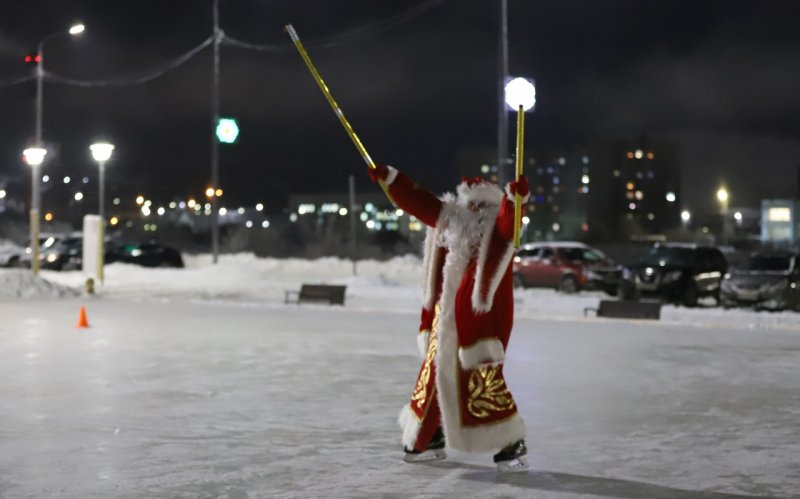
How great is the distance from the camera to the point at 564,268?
102 ft

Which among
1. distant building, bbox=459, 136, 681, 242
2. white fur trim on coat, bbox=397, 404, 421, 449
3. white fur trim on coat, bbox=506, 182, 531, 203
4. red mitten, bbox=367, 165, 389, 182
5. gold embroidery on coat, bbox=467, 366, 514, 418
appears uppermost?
distant building, bbox=459, 136, 681, 242

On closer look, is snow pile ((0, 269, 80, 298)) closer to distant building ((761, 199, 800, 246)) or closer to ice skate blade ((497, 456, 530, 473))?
ice skate blade ((497, 456, 530, 473))

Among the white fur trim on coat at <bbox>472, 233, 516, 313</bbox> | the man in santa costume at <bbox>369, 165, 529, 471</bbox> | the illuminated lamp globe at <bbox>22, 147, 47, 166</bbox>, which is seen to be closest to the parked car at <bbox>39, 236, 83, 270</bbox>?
the illuminated lamp globe at <bbox>22, 147, 47, 166</bbox>

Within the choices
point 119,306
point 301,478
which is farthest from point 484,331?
point 119,306

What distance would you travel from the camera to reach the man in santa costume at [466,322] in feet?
25.8

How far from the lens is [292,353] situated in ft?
53.1

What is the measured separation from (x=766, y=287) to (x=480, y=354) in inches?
702

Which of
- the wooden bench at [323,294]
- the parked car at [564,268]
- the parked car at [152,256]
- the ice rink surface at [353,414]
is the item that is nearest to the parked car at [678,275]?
the parked car at [564,268]

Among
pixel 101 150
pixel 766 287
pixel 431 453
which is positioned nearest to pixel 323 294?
pixel 101 150

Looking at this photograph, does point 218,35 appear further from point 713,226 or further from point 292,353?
point 713,226

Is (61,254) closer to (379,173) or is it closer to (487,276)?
(379,173)

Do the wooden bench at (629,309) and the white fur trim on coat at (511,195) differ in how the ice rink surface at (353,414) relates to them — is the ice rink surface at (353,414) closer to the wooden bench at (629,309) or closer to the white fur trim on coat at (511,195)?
the white fur trim on coat at (511,195)

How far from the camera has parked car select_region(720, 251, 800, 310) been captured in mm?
24188

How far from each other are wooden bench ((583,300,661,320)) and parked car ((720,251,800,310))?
120 inches
